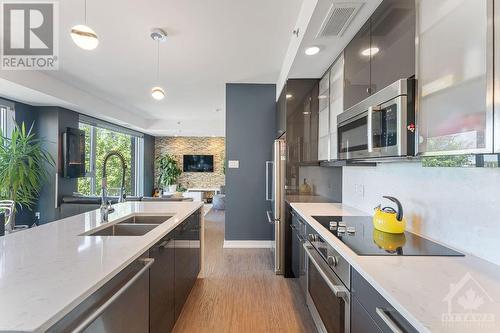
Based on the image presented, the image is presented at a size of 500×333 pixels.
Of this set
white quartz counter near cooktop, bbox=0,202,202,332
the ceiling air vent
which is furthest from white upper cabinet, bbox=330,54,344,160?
white quartz counter near cooktop, bbox=0,202,202,332

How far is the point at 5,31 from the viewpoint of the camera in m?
2.60

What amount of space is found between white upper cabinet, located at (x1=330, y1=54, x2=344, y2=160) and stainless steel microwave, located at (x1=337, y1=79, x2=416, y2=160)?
0.43 metres

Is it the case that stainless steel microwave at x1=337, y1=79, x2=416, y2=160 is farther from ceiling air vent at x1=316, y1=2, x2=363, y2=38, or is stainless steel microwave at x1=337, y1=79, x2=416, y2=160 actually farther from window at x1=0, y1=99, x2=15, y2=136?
window at x1=0, y1=99, x2=15, y2=136

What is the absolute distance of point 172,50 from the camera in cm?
306

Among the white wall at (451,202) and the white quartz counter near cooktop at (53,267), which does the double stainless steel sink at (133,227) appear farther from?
the white wall at (451,202)

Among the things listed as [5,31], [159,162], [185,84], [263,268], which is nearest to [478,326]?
[263,268]

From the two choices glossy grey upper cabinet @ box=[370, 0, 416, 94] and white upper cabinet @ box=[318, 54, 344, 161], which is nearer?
glossy grey upper cabinet @ box=[370, 0, 416, 94]

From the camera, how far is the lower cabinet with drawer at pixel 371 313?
80cm

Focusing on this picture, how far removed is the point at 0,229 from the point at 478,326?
295 centimetres

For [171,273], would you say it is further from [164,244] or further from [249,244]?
[249,244]

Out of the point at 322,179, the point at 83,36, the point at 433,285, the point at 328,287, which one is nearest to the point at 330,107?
the point at 322,179

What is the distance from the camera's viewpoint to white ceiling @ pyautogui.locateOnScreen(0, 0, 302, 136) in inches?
89.0

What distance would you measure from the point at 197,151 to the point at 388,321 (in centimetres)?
889

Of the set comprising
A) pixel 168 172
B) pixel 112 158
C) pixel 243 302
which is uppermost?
pixel 112 158
